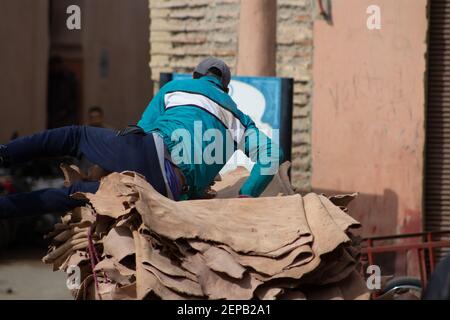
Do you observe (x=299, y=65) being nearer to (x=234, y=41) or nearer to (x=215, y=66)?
(x=234, y=41)

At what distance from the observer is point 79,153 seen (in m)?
5.31

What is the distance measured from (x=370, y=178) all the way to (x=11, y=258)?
4022mm

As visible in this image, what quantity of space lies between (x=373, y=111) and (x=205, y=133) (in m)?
4.40

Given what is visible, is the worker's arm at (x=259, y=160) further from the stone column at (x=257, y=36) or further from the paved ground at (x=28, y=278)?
the paved ground at (x=28, y=278)

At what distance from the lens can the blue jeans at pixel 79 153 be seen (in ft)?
16.9

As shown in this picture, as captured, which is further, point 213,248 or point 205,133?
point 205,133

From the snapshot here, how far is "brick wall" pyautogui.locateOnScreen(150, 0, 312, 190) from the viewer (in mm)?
9555

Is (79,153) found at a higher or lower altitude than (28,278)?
higher

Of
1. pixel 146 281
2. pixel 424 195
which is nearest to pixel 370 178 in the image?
pixel 424 195

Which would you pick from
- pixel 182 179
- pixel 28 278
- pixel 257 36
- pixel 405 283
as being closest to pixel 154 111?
pixel 182 179

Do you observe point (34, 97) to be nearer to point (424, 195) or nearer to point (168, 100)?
point (424, 195)

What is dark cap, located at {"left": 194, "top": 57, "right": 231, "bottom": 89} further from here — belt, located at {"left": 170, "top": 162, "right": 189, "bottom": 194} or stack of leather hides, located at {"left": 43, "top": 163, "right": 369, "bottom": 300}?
stack of leather hides, located at {"left": 43, "top": 163, "right": 369, "bottom": 300}

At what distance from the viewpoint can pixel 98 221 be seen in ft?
15.6

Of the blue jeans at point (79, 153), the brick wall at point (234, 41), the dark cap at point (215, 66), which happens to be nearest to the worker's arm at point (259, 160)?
the dark cap at point (215, 66)
